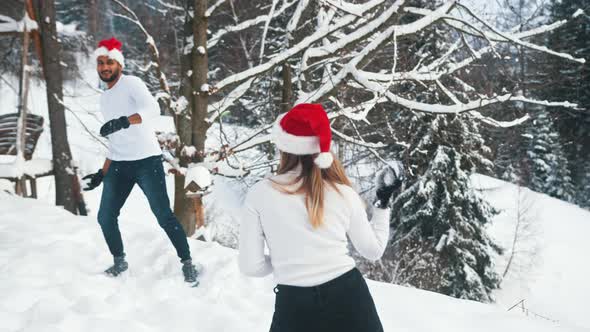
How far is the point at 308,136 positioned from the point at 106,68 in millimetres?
2147

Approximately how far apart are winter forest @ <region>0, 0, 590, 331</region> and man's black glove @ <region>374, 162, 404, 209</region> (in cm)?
10

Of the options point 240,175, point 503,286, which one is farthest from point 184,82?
point 503,286

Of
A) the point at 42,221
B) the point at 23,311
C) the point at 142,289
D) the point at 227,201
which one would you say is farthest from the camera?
the point at 227,201

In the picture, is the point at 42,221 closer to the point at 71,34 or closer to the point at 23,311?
the point at 23,311

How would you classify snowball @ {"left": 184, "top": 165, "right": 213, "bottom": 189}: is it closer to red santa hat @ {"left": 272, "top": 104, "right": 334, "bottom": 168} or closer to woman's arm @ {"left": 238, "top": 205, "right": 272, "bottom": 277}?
woman's arm @ {"left": 238, "top": 205, "right": 272, "bottom": 277}

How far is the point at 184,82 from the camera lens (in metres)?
Answer: 5.52

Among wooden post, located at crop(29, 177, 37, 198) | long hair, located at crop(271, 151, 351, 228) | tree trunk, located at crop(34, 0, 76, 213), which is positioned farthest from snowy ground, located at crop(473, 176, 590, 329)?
long hair, located at crop(271, 151, 351, 228)

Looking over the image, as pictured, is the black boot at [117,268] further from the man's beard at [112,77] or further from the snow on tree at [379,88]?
the snow on tree at [379,88]

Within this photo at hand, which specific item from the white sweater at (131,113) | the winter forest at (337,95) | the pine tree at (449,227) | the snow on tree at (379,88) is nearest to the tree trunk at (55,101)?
the winter forest at (337,95)

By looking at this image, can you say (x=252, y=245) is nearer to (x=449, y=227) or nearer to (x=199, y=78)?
(x=199, y=78)

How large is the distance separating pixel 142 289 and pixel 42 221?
7.48 ft

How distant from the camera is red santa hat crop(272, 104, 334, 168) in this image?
159 centimetres

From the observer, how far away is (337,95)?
227 inches

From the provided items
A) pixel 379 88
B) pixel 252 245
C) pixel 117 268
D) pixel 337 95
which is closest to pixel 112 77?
pixel 117 268
